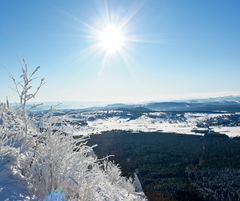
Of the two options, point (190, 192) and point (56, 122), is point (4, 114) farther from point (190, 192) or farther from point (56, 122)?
point (190, 192)

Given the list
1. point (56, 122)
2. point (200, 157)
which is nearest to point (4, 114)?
point (56, 122)

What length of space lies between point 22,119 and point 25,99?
52 cm

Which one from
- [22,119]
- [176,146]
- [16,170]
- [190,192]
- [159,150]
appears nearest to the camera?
[16,170]

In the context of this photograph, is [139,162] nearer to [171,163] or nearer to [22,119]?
[171,163]

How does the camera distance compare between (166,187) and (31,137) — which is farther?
(166,187)

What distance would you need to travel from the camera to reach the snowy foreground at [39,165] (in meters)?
4.72

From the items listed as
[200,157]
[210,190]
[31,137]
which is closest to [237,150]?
[200,157]

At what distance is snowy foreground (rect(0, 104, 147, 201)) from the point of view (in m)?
4.72

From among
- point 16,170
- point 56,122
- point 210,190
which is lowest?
point 210,190

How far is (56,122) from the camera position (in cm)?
564

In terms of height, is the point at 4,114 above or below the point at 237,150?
above

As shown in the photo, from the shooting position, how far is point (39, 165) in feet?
16.9

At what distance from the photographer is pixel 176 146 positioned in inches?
4828

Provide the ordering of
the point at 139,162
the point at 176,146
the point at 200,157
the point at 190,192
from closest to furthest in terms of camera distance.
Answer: the point at 190,192
the point at 139,162
the point at 200,157
the point at 176,146
